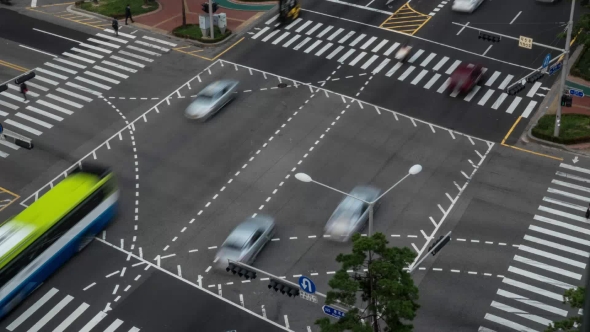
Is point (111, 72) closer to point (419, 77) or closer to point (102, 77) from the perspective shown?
point (102, 77)

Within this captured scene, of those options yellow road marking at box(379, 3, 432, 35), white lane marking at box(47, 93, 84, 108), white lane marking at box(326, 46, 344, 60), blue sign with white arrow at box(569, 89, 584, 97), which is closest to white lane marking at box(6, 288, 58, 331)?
white lane marking at box(47, 93, 84, 108)

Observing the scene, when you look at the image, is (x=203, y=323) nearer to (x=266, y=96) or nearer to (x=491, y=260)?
(x=491, y=260)

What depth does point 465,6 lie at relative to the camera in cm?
7525

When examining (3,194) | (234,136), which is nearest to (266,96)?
(234,136)

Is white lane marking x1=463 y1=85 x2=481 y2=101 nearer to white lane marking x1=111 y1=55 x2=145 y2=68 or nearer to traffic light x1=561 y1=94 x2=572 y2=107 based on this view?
traffic light x1=561 y1=94 x2=572 y2=107

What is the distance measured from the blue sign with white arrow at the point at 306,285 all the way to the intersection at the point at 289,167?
5700 mm

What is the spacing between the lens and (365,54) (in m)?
69.2

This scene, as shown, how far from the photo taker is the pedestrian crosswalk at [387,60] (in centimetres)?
6350

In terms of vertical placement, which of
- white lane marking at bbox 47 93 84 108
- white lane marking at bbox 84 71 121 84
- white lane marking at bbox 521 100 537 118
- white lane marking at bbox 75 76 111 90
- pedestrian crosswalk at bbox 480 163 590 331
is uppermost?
white lane marking at bbox 521 100 537 118

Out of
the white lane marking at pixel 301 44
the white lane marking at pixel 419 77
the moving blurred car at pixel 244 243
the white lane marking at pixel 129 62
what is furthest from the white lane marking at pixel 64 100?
the white lane marking at pixel 419 77

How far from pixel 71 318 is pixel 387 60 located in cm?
3584

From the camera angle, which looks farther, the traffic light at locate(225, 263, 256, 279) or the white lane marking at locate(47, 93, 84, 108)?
the white lane marking at locate(47, 93, 84, 108)

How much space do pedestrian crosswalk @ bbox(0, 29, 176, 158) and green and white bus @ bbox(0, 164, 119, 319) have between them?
13.0m

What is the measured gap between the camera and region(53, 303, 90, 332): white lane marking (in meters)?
44.6
